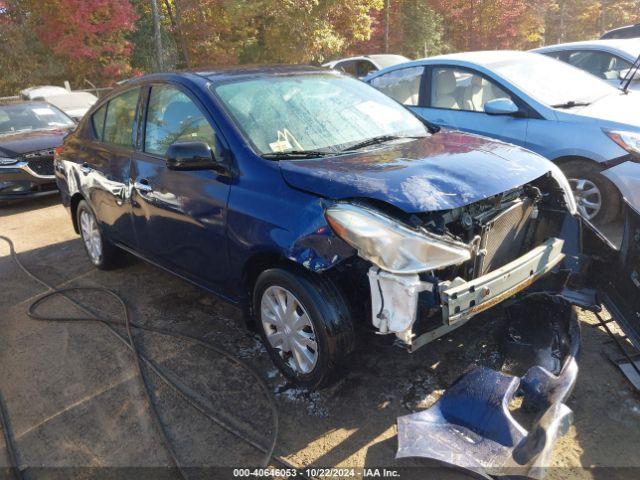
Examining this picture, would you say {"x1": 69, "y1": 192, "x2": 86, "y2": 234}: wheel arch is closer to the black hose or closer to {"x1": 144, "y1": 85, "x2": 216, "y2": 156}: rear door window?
the black hose

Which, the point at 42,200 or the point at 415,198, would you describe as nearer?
the point at 415,198

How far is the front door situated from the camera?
5250 millimetres

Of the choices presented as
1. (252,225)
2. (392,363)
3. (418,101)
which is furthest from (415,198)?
(418,101)

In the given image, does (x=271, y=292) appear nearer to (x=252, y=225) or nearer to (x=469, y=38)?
(x=252, y=225)

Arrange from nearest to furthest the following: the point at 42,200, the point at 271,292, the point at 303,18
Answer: the point at 271,292, the point at 42,200, the point at 303,18

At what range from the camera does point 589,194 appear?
4957 mm

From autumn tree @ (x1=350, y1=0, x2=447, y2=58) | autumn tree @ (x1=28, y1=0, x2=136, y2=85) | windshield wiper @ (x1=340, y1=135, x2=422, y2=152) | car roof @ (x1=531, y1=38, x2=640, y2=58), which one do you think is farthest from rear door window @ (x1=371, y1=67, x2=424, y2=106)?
autumn tree @ (x1=350, y1=0, x2=447, y2=58)

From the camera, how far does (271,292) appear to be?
3.02 meters

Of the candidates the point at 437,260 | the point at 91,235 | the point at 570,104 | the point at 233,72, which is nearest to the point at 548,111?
the point at 570,104

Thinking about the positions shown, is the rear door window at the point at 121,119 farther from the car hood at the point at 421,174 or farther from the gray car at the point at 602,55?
the gray car at the point at 602,55

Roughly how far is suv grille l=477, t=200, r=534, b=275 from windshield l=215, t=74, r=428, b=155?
0.97m

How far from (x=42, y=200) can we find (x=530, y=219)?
8.13 meters

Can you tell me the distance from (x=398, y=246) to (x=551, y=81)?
4090mm

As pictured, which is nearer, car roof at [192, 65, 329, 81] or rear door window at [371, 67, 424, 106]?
car roof at [192, 65, 329, 81]
